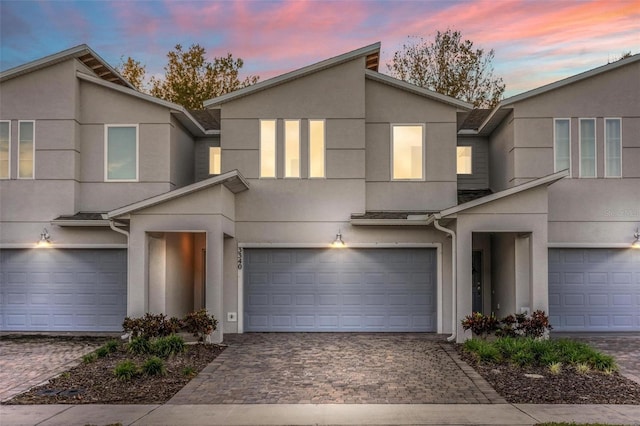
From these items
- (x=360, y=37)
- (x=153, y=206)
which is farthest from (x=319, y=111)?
(x=360, y=37)

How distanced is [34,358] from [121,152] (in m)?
5.64

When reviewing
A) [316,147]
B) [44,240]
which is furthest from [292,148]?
[44,240]

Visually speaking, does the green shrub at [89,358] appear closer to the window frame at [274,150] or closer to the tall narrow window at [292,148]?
the window frame at [274,150]

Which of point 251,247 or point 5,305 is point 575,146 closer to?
point 251,247

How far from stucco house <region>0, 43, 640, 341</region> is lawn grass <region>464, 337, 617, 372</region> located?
3.11 metres

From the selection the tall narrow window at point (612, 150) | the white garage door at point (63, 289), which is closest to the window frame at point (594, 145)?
the tall narrow window at point (612, 150)

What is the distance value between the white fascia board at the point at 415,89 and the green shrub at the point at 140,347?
27.5 feet

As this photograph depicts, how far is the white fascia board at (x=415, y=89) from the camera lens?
14320mm

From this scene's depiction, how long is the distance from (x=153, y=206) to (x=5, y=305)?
16.6ft

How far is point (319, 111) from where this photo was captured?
568 inches

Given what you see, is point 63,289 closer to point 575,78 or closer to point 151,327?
point 151,327

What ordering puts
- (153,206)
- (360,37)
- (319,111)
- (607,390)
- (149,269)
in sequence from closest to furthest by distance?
(607,390), (153,206), (149,269), (319,111), (360,37)

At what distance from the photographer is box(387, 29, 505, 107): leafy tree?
27.4 metres

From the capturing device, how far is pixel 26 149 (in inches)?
565
